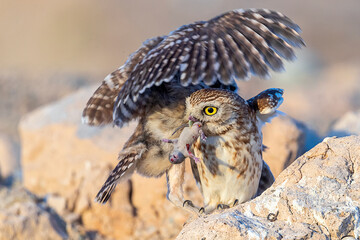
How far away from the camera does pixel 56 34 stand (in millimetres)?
29062

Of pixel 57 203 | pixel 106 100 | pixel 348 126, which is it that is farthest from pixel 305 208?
pixel 57 203

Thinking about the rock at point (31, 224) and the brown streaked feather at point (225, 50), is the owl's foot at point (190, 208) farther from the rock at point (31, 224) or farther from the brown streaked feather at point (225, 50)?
the rock at point (31, 224)

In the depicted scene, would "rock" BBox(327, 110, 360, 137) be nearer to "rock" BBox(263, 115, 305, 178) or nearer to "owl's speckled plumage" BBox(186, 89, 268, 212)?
"rock" BBox(263, 115, 305, 178)

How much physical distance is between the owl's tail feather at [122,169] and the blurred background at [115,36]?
1330 centimetres

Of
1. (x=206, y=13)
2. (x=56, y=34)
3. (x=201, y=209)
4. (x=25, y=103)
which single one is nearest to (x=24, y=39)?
(x=56, y=34)

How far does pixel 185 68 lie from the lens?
159 inches

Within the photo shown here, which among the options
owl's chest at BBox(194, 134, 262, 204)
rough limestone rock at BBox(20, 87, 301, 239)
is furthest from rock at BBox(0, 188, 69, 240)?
owl's chest at BBox(194, 134, 262, 204)

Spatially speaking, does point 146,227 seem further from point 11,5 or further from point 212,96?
point 11,5

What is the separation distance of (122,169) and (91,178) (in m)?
3.13

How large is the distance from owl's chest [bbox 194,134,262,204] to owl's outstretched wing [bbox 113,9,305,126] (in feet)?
2.17

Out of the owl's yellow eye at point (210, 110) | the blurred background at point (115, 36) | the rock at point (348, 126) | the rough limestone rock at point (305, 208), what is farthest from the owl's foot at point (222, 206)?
→ the blurred background at point (115, 36)

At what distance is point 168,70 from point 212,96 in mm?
Answer: 552

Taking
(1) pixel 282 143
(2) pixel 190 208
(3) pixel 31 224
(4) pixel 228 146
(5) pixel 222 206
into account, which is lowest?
(3) pixel 31 224

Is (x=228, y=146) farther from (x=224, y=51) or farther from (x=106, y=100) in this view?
(x=106, y=100)
